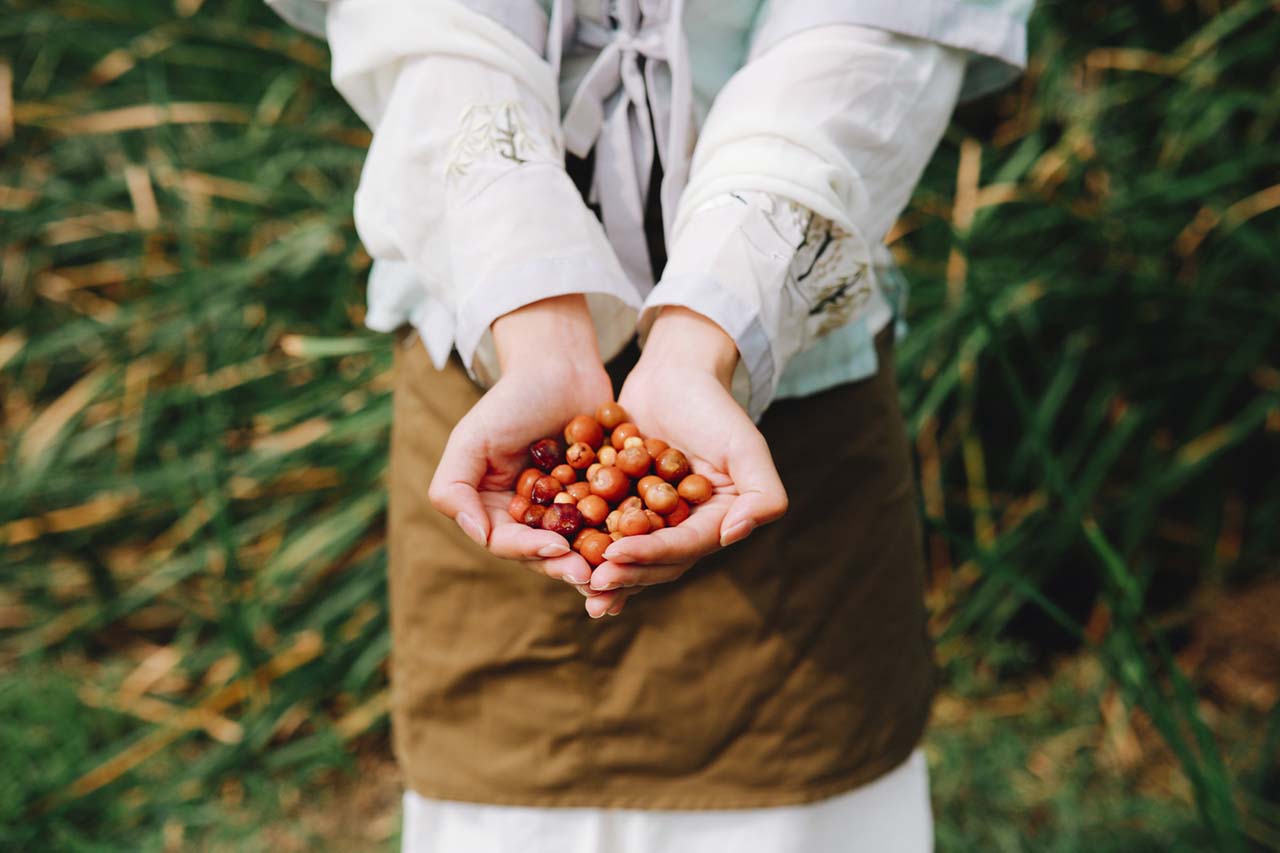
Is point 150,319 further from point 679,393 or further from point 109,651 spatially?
point 679,393

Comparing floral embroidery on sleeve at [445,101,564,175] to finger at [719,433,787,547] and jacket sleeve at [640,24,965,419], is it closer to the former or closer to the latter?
jacket sleeve at [640,24,965,419]

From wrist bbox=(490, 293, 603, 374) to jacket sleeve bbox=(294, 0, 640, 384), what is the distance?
0.01 meters

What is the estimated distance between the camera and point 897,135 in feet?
2.47

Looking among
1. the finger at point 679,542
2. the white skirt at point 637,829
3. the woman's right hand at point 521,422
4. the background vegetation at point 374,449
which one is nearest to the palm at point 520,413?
the woman's right hand at point 521,422

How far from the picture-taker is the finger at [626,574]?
0.62 m

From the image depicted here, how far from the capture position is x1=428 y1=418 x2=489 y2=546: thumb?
0.65m

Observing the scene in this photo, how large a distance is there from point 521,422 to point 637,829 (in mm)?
402

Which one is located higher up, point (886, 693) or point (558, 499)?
point (558, 499)

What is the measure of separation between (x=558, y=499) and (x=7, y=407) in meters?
1.81

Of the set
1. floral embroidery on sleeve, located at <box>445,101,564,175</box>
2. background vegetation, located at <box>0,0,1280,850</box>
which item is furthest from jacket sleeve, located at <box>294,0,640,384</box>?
background vegetation, located at <box>0,0,1280,850</box>

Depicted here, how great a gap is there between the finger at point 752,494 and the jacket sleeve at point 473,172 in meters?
0.15

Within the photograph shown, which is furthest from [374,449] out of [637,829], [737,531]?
[737,531]

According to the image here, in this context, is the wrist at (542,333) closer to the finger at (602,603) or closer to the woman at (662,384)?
the woman at (662,384)

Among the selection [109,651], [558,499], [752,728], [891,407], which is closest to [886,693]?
[752,728]
